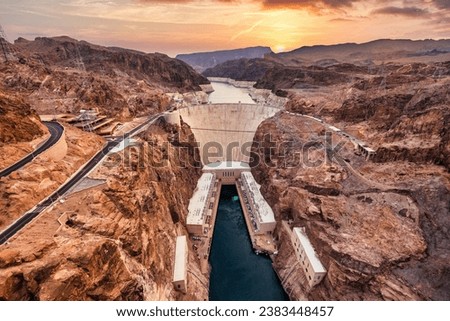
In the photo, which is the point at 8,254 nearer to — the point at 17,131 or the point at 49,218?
the point at 49,218

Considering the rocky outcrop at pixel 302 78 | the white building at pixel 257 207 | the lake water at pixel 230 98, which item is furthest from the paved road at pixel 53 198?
the rocky outcrop at pixel 302 78

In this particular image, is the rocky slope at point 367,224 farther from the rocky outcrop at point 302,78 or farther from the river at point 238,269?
the rocky outcrop at point 302,78

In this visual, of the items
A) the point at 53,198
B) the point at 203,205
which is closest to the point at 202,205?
the point at 203,205

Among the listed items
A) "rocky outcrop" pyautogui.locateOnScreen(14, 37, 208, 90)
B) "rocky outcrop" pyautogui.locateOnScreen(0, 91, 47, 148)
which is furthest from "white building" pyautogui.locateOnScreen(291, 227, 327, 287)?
"rocky outcrop" pyautogui.locateOnScreen(14, 37, 208, 90)

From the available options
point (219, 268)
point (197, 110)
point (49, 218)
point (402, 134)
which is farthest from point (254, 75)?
point (49, 218)

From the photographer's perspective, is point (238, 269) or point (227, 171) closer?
point (238, 269)

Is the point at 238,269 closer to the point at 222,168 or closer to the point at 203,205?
the point at 203,205

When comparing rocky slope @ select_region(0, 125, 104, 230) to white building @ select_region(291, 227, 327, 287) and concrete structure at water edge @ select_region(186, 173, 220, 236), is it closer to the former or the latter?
concrete structure at water edge @ select_region(186, 173, 220, 236)
